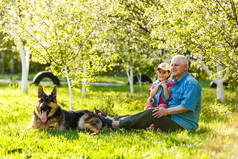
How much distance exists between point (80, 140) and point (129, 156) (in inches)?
50.5

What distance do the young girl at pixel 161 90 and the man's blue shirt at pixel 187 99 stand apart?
5.5 inches

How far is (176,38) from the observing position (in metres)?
7.43

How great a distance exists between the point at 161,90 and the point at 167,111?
0.62 m

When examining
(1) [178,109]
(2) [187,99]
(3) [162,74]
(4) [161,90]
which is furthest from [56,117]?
(2) [187,99]

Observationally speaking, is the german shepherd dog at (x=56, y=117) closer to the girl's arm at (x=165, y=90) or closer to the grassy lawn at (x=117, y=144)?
the grassy lawn at (x=117, y=144)

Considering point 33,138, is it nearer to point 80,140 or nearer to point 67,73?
point 80,140

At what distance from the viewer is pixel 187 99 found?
4.93 meters

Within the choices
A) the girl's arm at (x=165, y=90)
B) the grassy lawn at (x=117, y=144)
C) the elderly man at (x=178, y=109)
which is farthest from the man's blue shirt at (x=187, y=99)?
the grassy lawn at (x=117, y=144)

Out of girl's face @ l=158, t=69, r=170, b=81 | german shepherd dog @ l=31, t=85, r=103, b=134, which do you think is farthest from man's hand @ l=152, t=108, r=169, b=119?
german shepherd dog @ l=31, t=85, r=103, b=134

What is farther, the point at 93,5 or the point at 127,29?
the point at 127,29

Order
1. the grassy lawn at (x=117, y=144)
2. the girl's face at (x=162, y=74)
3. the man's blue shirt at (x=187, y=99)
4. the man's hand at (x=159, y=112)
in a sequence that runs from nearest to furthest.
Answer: the grassy lawn at (x=117, y=144) < the man's blue shirt at (x=187, y=99) < the man's hand at (x=159, y=112) < the girl's face at (x=162, y=74)

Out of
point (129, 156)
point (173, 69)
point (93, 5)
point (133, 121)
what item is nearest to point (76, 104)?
point (93, 5)

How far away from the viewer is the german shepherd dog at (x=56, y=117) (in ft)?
17.2

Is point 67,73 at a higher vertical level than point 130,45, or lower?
lower
